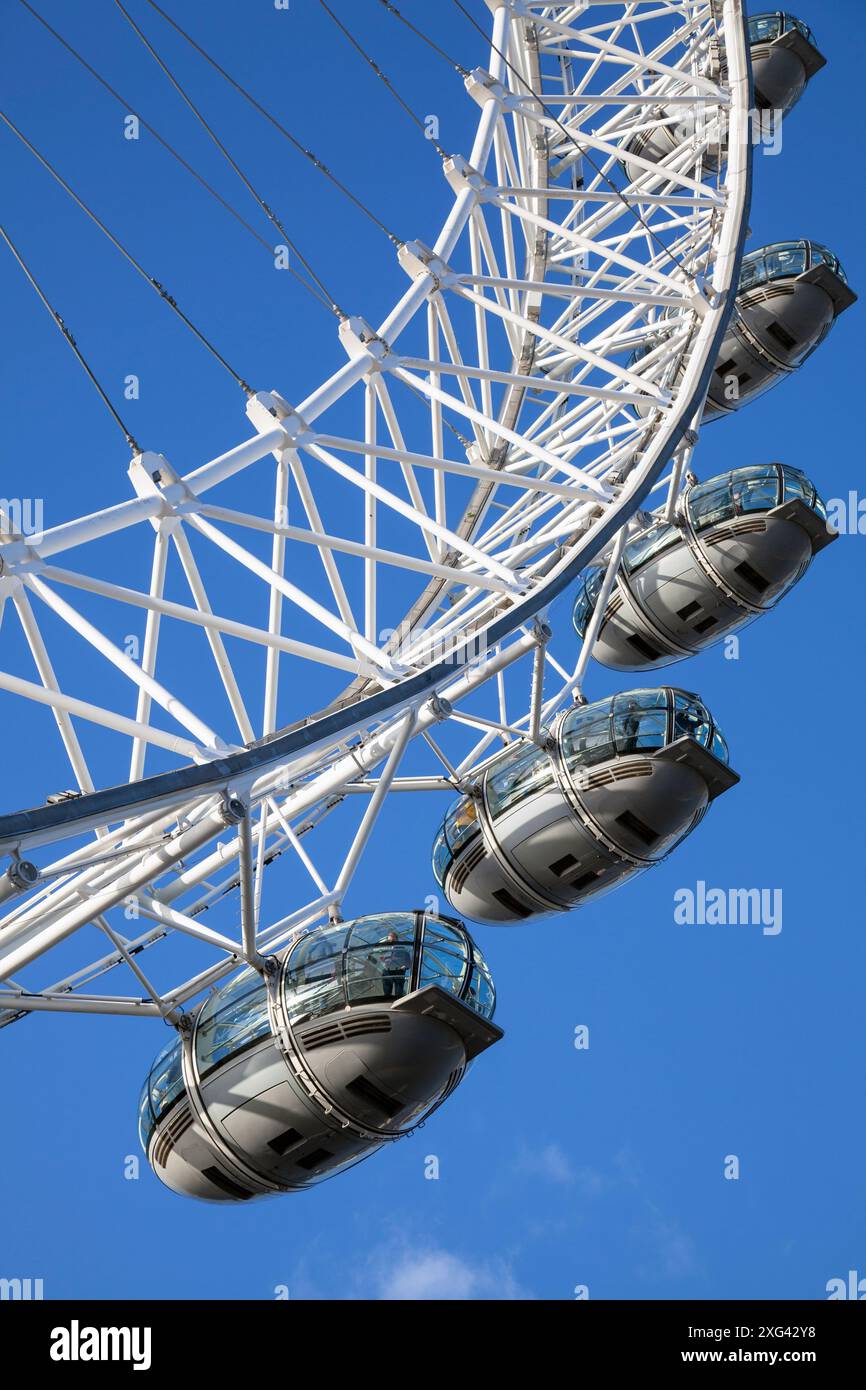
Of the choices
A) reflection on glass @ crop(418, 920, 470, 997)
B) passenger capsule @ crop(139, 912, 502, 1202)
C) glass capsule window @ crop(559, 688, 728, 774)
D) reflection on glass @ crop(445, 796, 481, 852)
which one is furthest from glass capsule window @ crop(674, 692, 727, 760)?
passenger capsule @ crop(139, 912, 502, 1202)

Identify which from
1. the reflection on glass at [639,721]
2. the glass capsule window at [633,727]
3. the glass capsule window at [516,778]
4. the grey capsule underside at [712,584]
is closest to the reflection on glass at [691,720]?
the glass capsule window at [633,727]

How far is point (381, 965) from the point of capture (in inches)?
800

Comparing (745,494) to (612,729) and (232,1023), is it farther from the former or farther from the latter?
(232,1023)

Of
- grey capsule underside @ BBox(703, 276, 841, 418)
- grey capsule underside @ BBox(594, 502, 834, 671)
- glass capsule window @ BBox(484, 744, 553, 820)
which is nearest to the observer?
glass capsule window @ BBox(484, 744, 553, 820)

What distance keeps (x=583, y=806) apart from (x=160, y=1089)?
662 centimetres

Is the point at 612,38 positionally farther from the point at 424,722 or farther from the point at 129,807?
the point at 129,807

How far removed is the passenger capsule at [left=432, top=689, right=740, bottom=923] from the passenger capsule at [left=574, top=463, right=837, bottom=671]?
4422 mm

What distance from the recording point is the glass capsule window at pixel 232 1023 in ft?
66.9

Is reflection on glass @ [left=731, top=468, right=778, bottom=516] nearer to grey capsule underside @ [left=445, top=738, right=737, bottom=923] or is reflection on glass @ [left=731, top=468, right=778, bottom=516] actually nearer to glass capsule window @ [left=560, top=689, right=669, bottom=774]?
glass capsule window @ [left=560, top=689, right=669, bottom=774]

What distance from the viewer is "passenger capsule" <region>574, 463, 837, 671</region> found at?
98.1 ft

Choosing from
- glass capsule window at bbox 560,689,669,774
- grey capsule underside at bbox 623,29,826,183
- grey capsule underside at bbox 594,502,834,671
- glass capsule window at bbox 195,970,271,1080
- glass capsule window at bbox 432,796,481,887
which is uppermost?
grey capsule underside at bbox 623,29,826,183

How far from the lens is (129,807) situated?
1586 cm
